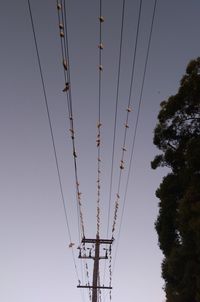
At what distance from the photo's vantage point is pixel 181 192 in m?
16.2

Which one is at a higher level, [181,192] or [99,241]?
[99,241]

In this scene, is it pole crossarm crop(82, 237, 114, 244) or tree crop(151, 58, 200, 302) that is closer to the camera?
tree crop(151, 58, 200, 302)

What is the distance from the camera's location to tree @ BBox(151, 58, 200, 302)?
1386 cm

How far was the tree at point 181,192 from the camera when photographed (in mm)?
13859

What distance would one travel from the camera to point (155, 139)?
699 inches

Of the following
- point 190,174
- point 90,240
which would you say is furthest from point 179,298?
point 90,240

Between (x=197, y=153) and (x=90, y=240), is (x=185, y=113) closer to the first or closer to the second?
(x=197, y=153)

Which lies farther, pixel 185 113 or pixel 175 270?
pixel 185 113

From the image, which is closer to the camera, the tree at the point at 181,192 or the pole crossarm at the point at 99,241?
the tree at the point at 181,192

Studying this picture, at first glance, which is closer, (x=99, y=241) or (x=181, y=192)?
(x=181, y=192)

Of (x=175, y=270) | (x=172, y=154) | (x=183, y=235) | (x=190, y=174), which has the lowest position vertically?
(x=175, y=270)

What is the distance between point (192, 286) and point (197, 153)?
4.89 meters

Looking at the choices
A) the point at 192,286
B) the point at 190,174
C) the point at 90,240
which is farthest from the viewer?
the point at 90,240

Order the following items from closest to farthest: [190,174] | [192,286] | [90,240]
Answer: [192,286], [190,174], [90,240]
